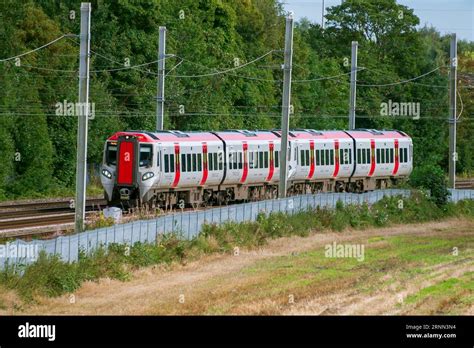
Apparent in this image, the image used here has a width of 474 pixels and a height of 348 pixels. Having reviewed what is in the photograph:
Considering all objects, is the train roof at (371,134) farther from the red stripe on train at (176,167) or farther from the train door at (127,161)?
the train door at (127,161)

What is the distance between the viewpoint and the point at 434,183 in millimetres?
51781

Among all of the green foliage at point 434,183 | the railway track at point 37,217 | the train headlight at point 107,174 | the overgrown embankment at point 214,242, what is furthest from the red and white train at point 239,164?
the overgrown embankment at point 214,242

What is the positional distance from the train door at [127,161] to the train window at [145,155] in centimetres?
23

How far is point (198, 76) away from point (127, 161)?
26215 millimetres

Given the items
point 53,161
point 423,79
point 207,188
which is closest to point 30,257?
point 207,188

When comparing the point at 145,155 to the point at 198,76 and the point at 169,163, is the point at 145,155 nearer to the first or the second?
the point at 169,163

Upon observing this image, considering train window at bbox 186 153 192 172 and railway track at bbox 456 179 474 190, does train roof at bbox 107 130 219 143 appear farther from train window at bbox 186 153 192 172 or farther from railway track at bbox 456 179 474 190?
railway track at bbox 456 179 474 190

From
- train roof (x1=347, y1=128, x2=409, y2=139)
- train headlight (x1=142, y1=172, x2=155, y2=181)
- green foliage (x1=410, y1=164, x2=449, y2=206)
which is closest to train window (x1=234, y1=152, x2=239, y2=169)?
train headlight (x1=142, y1=172, x2=155, y2=181)

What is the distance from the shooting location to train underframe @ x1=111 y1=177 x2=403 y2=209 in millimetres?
46594

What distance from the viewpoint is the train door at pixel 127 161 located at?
45.8 meters

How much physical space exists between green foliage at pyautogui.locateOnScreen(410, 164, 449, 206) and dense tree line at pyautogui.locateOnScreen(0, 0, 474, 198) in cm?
879
